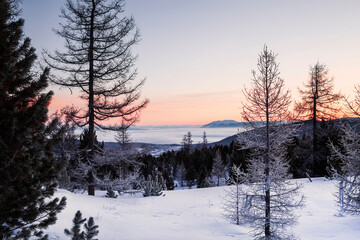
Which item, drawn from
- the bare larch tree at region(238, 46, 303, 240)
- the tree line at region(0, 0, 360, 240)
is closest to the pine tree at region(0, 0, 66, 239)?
the tree line at region(0, 0, 360, 240)

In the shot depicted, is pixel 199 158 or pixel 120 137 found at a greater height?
pixel 120 137

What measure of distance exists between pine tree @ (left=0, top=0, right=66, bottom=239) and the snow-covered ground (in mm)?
2149

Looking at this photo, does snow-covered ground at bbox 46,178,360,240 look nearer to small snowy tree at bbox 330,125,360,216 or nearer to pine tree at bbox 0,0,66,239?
small snowy tree at bbox 330,125,360,216

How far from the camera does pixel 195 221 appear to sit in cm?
970

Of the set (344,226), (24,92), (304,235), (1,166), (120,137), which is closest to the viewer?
(1,166)

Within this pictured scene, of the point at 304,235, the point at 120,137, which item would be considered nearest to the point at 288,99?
the point at 304,235

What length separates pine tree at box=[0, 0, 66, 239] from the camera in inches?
133

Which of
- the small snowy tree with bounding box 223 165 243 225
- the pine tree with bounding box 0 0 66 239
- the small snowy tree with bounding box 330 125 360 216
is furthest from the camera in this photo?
the small snowy tree with bounding box 330 125 360 216

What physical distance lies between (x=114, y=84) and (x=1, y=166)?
8186 mm

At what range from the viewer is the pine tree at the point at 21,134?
337 centimetres

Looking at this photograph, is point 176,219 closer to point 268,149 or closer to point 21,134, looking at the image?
point 268,149

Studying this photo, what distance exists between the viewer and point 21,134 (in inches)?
135

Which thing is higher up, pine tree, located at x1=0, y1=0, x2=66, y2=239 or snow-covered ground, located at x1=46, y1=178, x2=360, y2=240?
pine tree, located at x1=0, y1=0, x2=66, y2=239

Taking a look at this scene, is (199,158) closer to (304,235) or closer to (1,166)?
(304,235)
